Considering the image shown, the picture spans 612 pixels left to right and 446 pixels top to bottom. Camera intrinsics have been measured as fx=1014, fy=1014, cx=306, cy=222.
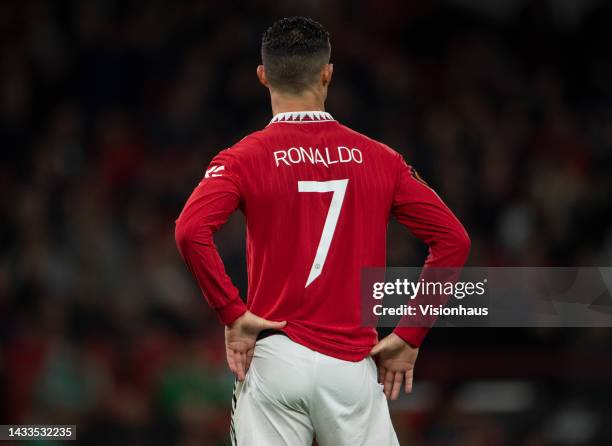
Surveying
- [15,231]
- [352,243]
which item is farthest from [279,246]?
[15,231]

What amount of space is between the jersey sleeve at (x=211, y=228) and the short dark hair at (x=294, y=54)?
0.31 metres

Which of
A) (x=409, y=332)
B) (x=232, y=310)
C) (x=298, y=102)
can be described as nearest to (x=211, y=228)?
(x=232, y=310)

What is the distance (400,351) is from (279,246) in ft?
1.70

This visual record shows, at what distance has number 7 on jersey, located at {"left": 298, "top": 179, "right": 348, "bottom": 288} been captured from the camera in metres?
2.95

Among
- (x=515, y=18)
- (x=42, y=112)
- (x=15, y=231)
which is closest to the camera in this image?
(x=15, y=231)

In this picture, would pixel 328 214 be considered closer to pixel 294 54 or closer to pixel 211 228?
pixel 211 228

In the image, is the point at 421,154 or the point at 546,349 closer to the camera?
the point at 546,349

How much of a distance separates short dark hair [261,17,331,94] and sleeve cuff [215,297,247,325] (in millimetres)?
664

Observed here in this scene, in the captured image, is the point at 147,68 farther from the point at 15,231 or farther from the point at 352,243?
the point at 352,243

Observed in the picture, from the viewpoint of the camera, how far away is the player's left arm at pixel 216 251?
9.38 ft

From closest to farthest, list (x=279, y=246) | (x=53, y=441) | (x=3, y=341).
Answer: (x=279, y=246), (x=53, y=441), (x=3, y=341)

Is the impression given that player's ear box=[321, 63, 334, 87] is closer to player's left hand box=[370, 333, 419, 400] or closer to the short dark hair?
the short dark hair

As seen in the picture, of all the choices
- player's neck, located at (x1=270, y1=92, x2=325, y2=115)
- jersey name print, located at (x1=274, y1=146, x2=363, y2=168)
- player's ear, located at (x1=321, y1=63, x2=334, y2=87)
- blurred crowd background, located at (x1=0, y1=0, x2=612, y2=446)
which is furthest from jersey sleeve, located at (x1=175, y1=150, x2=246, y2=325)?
blurred crowd background, located at (x1=0, y1=0, x2=612, y2=446)

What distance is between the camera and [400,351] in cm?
311
